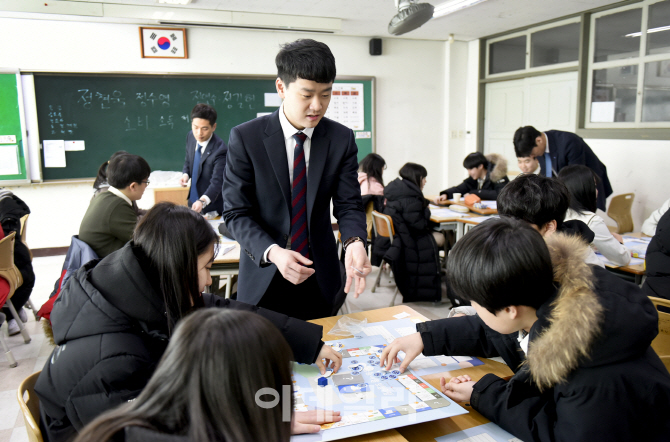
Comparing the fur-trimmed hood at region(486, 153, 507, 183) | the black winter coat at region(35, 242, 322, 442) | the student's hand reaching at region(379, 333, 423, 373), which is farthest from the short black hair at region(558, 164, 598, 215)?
the fur-trimmed hood at region(486, 153, 507, 183)

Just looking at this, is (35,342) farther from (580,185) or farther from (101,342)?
(580,185)

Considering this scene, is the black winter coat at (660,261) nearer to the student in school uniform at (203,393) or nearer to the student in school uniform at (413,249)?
the student in school uniform at (413,249)

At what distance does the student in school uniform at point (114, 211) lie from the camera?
2566mm

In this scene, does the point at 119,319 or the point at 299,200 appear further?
the point at 299,200

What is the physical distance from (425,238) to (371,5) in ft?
8.59

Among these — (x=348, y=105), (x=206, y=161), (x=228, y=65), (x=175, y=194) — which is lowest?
(x=175, y=194)

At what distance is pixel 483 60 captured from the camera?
6.66m

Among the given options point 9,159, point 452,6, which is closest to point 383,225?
point 452,6

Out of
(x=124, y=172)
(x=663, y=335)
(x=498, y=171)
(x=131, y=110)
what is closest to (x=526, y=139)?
(x=498, y=171)

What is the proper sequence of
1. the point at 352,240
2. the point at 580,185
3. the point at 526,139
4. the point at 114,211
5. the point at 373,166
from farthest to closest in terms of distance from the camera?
1. the point at 373,166
2. the point at 526,139
3. the point at 114,211
4. the point at 580,185
5. the point at 352,240

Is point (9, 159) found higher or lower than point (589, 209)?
higher

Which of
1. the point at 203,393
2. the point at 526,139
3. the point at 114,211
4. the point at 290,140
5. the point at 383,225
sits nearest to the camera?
the point at 203,393

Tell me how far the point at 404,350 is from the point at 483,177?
13.7 ft

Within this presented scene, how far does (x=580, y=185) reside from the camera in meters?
2.46
